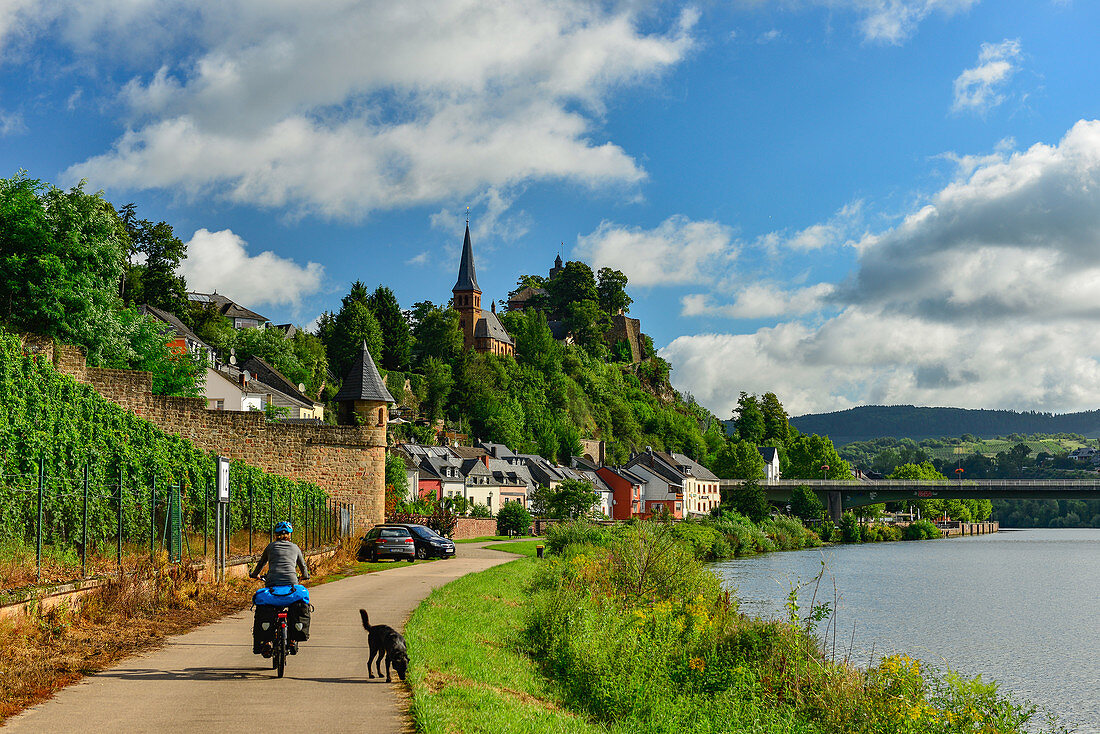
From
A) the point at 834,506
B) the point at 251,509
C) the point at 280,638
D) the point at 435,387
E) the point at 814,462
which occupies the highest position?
the point at 435,387

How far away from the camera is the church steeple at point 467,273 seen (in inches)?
5236

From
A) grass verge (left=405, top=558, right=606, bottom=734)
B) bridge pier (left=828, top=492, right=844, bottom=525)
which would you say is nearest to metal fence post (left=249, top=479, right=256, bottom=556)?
grass verge (left=405, top=558, right=606, bottom=734)

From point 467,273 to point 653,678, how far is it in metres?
122

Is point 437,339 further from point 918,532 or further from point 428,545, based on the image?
point 428,545

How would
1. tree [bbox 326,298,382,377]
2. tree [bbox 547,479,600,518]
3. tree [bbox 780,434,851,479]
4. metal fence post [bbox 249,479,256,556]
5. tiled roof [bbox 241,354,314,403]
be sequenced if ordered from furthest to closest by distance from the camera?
tree [bbox 780,434,851,479]
tree [bbox 326,298,382,377]
tree [bbox 547,479,600,518]
tiled roof [bbox 241,354,314,403]
metal fence post [bbox 249,479,256,556]

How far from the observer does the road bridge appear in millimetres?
97062

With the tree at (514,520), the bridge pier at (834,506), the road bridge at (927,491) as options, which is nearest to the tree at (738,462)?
the road bridge at (927,491)

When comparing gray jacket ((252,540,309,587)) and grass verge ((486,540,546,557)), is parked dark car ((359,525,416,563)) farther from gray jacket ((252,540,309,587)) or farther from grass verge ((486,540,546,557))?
gray jacket ((252,540,309,587))

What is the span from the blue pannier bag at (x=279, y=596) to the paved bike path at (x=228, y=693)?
800 millimetres

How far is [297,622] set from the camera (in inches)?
451

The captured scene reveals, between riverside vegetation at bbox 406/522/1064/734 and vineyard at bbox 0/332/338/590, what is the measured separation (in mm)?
5532

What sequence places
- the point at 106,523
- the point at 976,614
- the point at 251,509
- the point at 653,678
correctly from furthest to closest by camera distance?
the point at 976,614
the point at 251,509
the point at 106,523
the point at 653,678

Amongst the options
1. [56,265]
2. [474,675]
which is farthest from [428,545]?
[474,675]

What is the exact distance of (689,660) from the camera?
54.6ft
